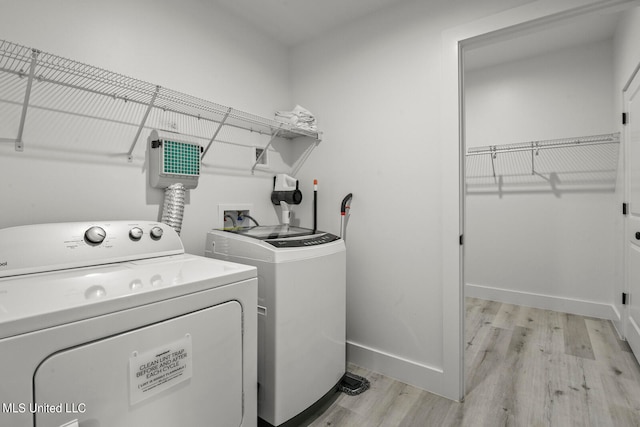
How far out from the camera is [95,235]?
1.26 m

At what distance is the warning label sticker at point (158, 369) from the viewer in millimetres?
887

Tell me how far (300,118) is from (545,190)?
2722 millimetres

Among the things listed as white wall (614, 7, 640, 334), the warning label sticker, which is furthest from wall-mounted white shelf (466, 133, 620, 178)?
the warning label sticker

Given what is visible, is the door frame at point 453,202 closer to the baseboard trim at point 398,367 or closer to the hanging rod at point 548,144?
the baseboard trim at point 398,367

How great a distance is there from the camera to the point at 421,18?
1905 millimetres

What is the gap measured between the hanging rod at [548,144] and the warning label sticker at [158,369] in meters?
3.63

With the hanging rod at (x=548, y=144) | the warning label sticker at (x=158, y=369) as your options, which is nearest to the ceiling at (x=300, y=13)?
the warning label sticker at (x=158, y=369)

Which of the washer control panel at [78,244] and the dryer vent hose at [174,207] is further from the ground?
the dryer vent hose at [174,207]

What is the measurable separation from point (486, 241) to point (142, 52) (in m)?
3.71

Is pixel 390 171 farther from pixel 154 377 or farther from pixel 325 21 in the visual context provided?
pixel 154 377

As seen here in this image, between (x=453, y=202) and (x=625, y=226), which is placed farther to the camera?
(x=625, y=226)

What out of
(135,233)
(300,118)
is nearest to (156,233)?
(135,233)

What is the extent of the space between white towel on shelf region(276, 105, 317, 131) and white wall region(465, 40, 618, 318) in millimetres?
2351

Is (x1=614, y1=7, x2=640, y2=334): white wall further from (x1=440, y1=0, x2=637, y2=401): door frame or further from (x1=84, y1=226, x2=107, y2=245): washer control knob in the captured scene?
(x1=84, y1=226, x2=107, y2=245): washer control knob
